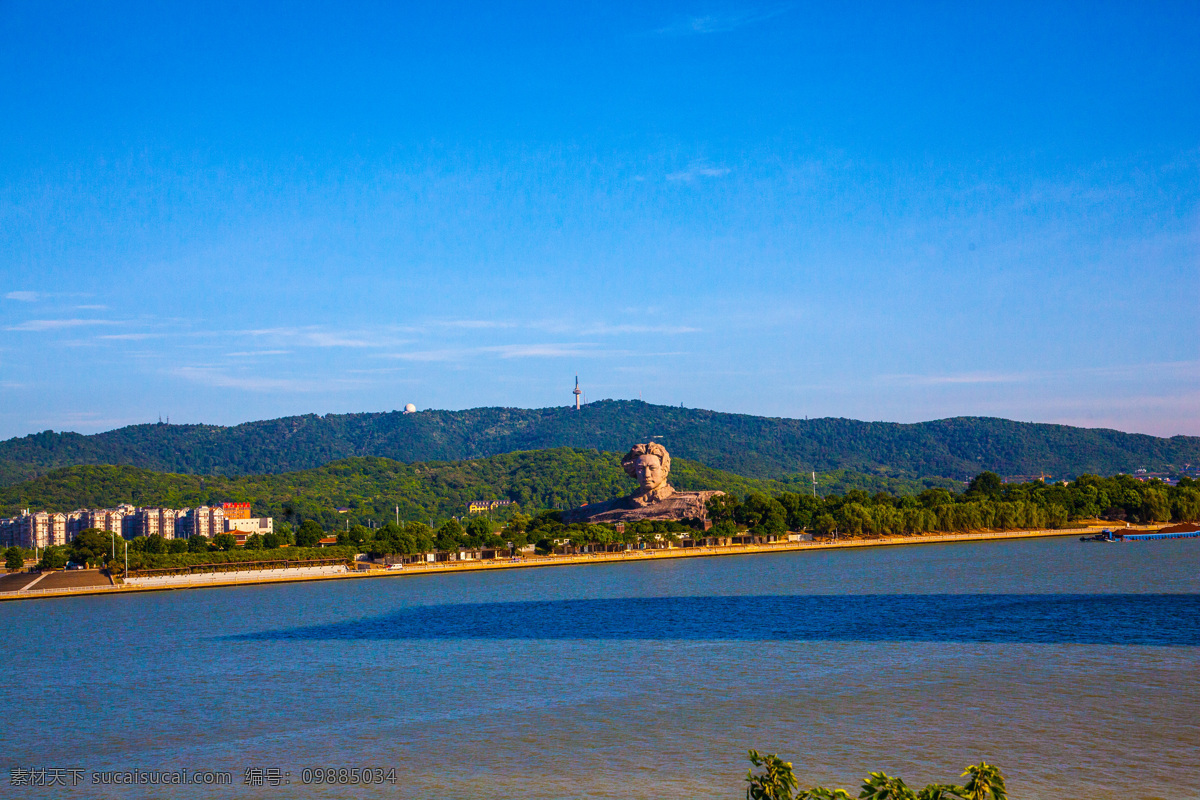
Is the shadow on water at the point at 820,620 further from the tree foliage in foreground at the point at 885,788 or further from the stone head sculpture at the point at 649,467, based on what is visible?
the stone head sculpture at the point at 649,467

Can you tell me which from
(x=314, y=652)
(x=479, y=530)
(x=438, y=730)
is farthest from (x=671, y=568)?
(x=438, y=730)

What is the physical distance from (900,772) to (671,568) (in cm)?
7785

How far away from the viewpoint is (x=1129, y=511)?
5600 inches

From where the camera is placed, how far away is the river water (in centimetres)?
2455

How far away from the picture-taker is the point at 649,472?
140 meters

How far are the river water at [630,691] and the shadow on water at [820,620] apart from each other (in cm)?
32

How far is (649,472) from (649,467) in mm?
680

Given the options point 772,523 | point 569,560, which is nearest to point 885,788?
point 569,560

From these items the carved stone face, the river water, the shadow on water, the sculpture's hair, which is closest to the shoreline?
the river water

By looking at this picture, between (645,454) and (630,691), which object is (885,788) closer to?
(630,691)

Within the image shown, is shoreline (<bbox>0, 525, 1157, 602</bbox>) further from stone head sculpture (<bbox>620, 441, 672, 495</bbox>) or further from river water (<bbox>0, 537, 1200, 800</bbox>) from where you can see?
stone head sculpture (<bbox>620, 441, 672, 495</bbox>)

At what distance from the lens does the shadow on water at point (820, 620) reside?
45688mm

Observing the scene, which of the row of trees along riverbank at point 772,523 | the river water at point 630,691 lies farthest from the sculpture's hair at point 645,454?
the river water at point 630,691

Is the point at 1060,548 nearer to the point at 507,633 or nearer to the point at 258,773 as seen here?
the point at 507,633
